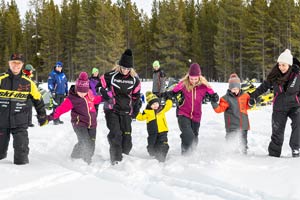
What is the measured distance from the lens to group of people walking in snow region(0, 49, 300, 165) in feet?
17.0

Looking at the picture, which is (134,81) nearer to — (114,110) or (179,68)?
(114,110)

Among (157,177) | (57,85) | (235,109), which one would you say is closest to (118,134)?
(157,177)

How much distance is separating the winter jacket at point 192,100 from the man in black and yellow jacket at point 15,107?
2458 mm

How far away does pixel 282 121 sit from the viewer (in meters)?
5.56

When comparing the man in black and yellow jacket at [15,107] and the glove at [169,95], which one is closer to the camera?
the man in black and yellow jacket at [15,107]

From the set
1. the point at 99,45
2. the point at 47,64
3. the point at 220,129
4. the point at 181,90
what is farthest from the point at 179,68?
the point at 181,90

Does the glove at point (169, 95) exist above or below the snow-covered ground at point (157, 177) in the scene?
above

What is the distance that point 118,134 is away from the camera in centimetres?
560

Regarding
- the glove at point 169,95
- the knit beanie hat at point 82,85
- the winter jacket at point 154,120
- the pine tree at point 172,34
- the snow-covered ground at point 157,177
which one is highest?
the pine tree at point 172,34

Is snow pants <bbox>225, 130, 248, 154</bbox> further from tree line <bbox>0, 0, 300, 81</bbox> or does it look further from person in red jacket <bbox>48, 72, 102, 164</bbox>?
tree line <bbox>0, 0, 300, 81</bbox>

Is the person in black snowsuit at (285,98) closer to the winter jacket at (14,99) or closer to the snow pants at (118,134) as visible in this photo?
the snow pants at (118,134)

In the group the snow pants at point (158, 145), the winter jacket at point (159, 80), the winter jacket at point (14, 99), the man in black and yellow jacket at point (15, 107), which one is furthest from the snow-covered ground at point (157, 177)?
the winter jacket at point (159, 80)

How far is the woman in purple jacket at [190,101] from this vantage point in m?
5.99

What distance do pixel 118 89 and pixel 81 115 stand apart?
0.74 metres
